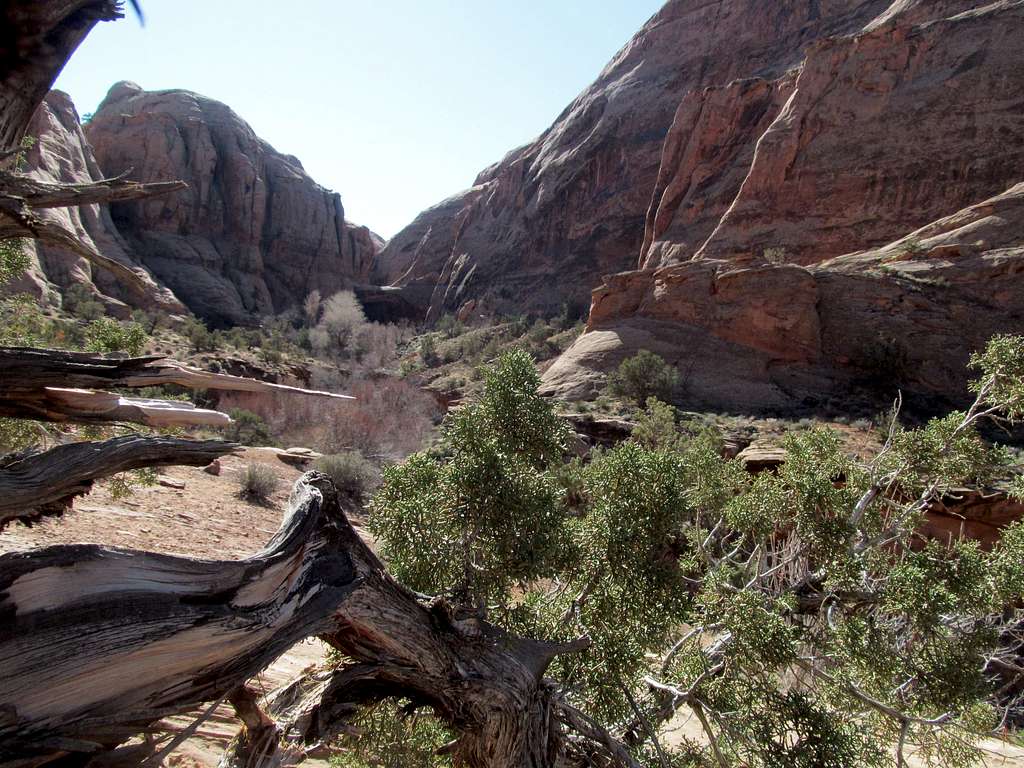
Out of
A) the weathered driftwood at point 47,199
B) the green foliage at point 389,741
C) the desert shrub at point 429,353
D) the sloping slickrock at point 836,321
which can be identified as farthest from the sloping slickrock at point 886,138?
the weathered driftwood at point 47,199

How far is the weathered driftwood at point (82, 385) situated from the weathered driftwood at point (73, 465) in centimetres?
13

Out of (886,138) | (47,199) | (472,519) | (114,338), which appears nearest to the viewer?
(47,199)

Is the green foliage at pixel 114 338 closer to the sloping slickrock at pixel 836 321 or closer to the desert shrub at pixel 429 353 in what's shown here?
the sloping slickrock at pixel 836 321

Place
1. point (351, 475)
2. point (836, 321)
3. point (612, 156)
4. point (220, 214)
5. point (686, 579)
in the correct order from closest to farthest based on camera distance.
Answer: point (686, 579), point (351, 475), point (836, 321), point (612, 156), point (220, 214)

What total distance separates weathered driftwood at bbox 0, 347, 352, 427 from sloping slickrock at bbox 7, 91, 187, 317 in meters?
29.7

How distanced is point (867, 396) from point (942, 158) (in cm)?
1442

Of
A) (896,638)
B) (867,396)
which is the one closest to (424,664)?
(896,638)

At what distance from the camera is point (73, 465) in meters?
2.72

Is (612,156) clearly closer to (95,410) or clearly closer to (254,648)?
(95,410)

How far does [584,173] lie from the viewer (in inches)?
2003

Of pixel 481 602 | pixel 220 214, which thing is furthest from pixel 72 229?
pixel 481 602

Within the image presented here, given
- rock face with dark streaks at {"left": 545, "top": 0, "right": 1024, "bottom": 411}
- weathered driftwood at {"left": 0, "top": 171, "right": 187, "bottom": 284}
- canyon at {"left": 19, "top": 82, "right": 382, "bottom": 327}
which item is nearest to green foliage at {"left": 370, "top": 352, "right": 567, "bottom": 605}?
weathered driftwood at {"left": 0, "top": 171, "right": 187, "bottom": 284}

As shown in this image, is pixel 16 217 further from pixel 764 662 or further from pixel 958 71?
pixel 958 71

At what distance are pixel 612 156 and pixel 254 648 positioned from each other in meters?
52.5
